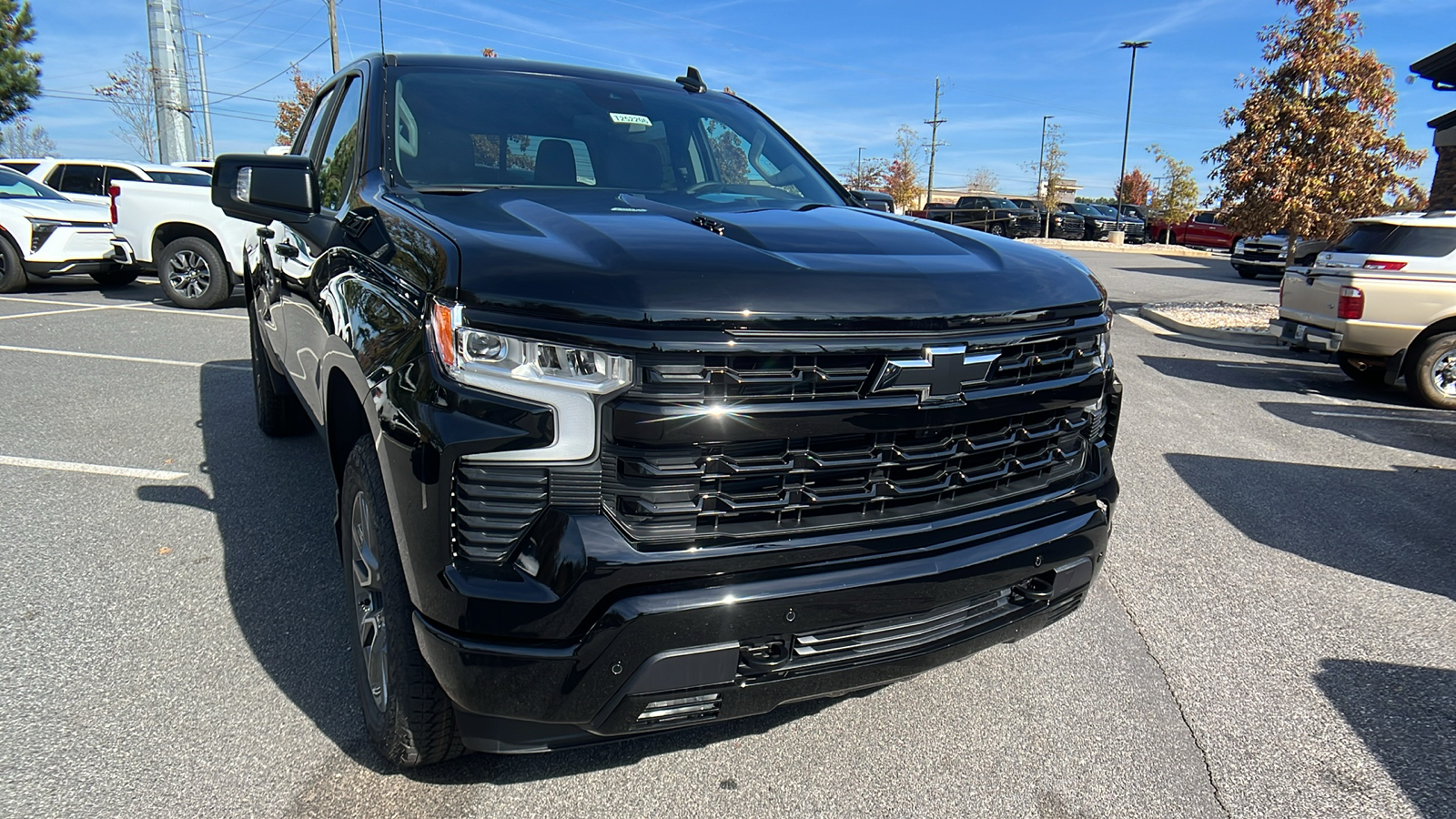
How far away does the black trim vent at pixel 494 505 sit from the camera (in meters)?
1.82

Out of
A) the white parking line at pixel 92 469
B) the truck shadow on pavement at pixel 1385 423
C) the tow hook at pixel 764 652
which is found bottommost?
the truck shadow on pavement at pixel 1385 423

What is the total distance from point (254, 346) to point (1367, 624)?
5.55 meters

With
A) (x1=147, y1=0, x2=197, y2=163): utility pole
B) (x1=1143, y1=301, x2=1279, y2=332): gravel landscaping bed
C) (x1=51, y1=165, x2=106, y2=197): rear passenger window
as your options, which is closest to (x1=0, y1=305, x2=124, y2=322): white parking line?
(x1=51, y1=165, x2=106, y2=197): rear passenger window

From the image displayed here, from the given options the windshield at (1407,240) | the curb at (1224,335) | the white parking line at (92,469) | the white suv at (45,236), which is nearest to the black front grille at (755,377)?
the white parking line at (92,469)

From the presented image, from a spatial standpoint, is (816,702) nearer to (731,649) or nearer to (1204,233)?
(731,649)

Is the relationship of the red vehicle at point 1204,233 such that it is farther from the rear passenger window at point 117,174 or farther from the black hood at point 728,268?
the black hood at point 728,268

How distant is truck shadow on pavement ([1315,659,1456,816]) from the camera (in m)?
2.53

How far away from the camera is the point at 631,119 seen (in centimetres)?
347

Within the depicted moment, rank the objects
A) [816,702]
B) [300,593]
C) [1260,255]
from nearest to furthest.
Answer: [816,702]
[300,593]
[1260,255]

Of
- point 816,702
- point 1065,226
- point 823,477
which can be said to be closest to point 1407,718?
A: point 816,702

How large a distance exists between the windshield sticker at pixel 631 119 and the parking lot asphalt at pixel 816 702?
2043mm

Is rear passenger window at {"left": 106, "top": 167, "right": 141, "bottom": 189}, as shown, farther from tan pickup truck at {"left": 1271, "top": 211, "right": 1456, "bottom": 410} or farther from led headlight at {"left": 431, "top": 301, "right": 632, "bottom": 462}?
tan pickup truck at {"left": 1271, "top": 211, "right": 1456, "bottom": 410}

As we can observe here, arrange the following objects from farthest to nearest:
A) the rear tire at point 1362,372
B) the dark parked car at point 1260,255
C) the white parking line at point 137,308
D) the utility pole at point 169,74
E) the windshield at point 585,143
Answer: the utility pole at point 169,74 < the dark parked car at point 1260,255 < the white parking line at point 137,308 < the rear tire at point 1362,372 < the windshield at point 585,143

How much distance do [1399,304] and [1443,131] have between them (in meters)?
11.9
